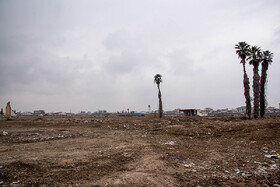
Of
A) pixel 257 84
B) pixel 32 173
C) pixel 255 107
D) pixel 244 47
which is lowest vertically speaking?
pixel 32 173

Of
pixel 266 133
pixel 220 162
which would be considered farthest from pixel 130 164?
pixel 266 133

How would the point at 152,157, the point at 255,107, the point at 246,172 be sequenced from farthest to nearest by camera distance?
1. the point at 255,107
2. the point at 152,157
3. the point at 246,172

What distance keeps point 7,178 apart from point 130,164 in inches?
135

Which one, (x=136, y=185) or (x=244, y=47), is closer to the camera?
(x=136, y=185)

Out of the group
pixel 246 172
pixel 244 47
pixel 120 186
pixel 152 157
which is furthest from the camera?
pixel 244 47

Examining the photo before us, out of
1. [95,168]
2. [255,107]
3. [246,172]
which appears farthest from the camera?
[255,107]

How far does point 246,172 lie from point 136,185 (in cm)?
318

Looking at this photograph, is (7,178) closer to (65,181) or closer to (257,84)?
(65,181)

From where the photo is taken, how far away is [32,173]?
4.53 metres

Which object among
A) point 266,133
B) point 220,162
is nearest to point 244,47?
point 266,133

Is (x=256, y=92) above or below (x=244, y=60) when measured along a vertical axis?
below

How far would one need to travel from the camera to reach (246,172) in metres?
4.38

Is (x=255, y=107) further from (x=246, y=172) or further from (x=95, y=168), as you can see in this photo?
(x=95, y=168)

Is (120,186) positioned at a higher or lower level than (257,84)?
lower
